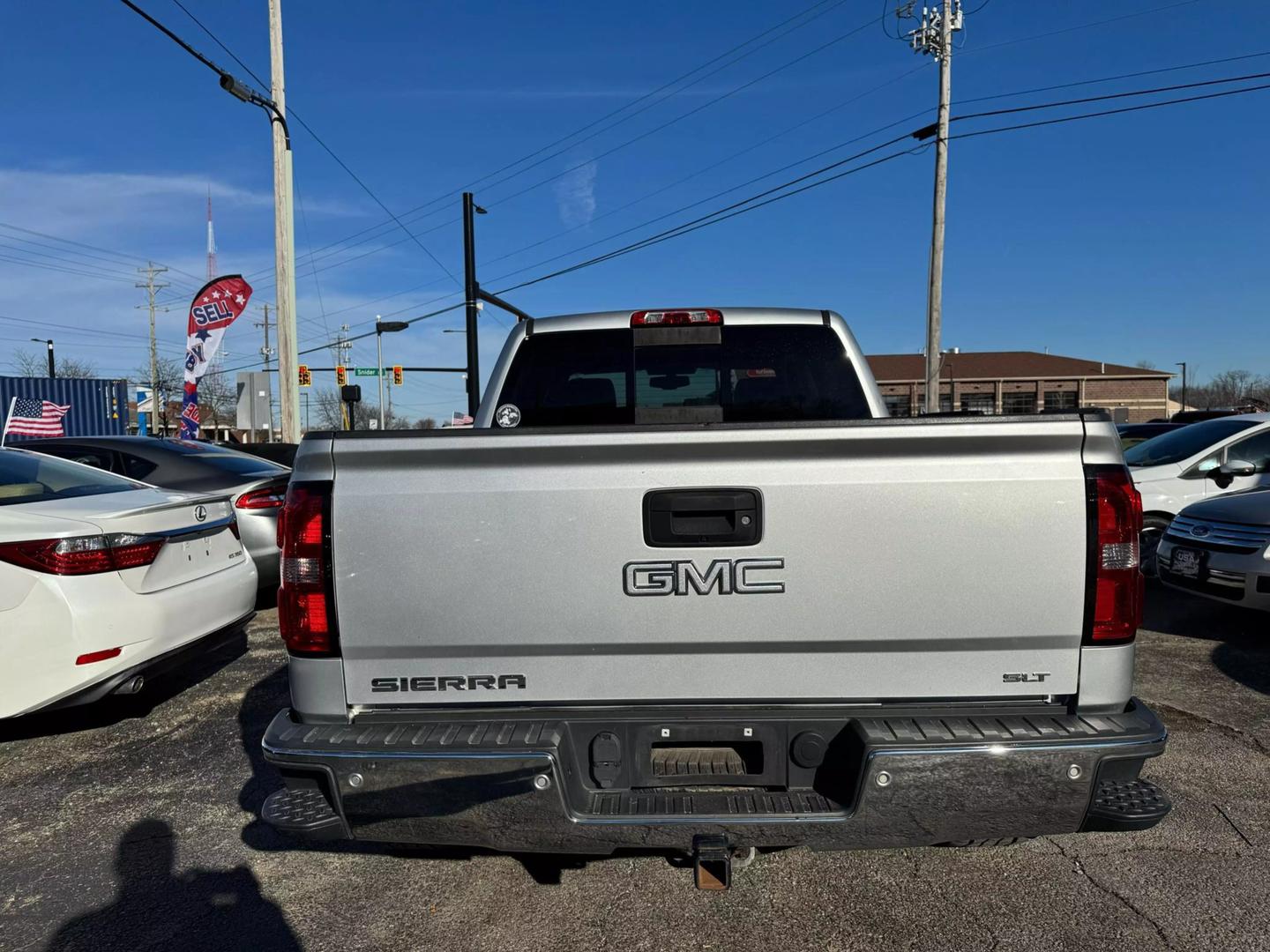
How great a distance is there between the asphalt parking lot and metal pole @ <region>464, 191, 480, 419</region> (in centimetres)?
1592

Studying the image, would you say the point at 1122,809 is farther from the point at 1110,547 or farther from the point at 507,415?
the point at 507,415

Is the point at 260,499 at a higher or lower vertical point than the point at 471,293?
lower

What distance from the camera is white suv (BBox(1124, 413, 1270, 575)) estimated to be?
8141mm

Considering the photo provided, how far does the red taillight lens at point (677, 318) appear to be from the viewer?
11.1 feet

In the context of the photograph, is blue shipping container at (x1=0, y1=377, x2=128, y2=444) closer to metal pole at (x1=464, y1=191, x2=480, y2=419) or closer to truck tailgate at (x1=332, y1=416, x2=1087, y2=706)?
metal pole at (x1=464, y1=191, x2=480, y2=419)

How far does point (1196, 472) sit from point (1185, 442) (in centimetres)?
55

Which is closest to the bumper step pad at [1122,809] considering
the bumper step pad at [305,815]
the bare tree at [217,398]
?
the bumper step pad at [305,815]

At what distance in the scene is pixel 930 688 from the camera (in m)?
2.20

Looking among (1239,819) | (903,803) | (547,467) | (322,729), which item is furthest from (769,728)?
(1239,819)

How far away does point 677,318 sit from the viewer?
3.41m

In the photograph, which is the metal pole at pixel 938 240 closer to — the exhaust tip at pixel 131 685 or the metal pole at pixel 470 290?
the metal pole at pixel 470 290

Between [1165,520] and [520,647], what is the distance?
820 centimetres

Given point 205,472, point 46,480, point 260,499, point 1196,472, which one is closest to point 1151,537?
point 1196,472

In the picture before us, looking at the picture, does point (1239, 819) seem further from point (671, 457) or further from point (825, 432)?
point (671, 457)
